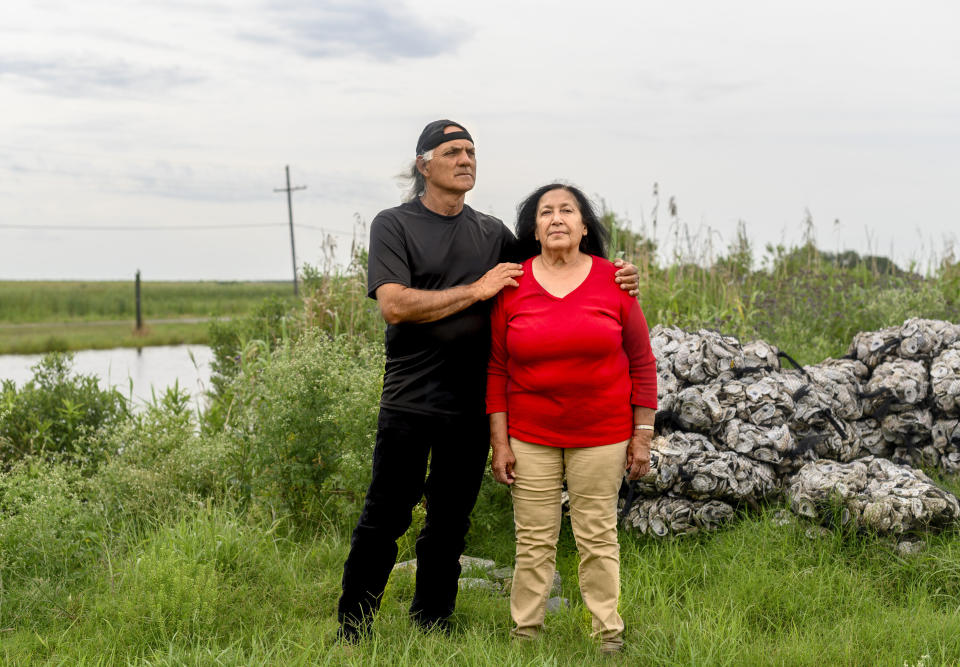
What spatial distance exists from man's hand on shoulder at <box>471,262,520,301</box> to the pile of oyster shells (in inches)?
75.7

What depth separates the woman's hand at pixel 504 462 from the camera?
3.83 meters

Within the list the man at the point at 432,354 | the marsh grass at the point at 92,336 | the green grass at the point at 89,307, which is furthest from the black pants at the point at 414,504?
the green grass at the point at 89,307

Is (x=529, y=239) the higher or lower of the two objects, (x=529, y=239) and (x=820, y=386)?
the higher

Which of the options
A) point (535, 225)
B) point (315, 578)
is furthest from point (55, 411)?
point (535, 225)

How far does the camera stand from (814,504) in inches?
195

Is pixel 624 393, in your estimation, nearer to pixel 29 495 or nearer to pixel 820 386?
pixel 820 386

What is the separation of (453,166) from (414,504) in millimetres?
1696

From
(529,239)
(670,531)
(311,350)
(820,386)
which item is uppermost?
(529,239)

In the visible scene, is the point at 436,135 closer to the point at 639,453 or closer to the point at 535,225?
the point at 535,225

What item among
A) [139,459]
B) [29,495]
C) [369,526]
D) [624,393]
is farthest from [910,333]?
[29,495]

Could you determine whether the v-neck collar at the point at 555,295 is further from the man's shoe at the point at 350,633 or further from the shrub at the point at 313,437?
the shrub at the point at 313,437

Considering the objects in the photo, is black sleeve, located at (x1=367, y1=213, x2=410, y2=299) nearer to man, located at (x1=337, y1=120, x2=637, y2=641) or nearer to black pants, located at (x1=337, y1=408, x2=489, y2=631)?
man, located at (x1=337, y1=120, x2=637, y2=641)

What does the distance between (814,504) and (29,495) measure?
556cm

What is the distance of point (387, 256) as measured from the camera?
151 inches
